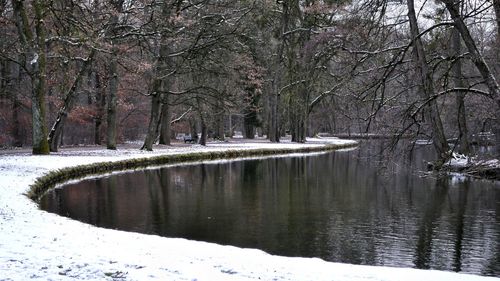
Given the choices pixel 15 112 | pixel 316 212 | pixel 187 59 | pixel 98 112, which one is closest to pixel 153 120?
pixel 187 59

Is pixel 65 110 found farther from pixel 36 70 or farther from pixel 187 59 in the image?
pixel 187 59

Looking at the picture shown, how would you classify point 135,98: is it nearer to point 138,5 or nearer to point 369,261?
point 138,5

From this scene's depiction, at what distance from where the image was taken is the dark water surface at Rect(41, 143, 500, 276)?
1130cm

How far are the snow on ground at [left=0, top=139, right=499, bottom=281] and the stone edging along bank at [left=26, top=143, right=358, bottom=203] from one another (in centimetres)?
541

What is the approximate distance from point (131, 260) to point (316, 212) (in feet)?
27.6

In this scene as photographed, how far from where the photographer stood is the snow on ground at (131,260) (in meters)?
7.20

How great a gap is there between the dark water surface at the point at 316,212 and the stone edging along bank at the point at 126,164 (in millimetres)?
522

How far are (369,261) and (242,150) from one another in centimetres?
2574

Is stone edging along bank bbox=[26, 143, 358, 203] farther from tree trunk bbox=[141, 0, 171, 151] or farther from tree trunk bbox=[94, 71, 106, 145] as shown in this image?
tree trunk bbox=[94, 71, 106, 145]

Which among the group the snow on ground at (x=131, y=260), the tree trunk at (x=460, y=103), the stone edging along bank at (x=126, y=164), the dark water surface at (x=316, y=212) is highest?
the tree trunk at (x=460, y=103)

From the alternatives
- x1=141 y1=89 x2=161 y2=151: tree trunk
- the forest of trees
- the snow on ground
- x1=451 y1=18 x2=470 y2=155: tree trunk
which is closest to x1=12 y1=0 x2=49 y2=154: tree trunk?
the forest of trees

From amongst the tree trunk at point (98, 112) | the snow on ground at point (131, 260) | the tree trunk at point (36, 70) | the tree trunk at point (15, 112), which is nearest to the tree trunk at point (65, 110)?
the tree trunk at point (36, 70)

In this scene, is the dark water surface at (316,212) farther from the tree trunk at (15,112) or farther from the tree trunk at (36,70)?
the tree trunk at (15,112)

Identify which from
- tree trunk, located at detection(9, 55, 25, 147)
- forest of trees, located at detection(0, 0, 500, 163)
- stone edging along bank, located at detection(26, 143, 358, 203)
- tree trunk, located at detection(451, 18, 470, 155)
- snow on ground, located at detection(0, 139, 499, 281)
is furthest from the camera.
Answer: tree trunk, located at detection(9, 55, 25, 147)
